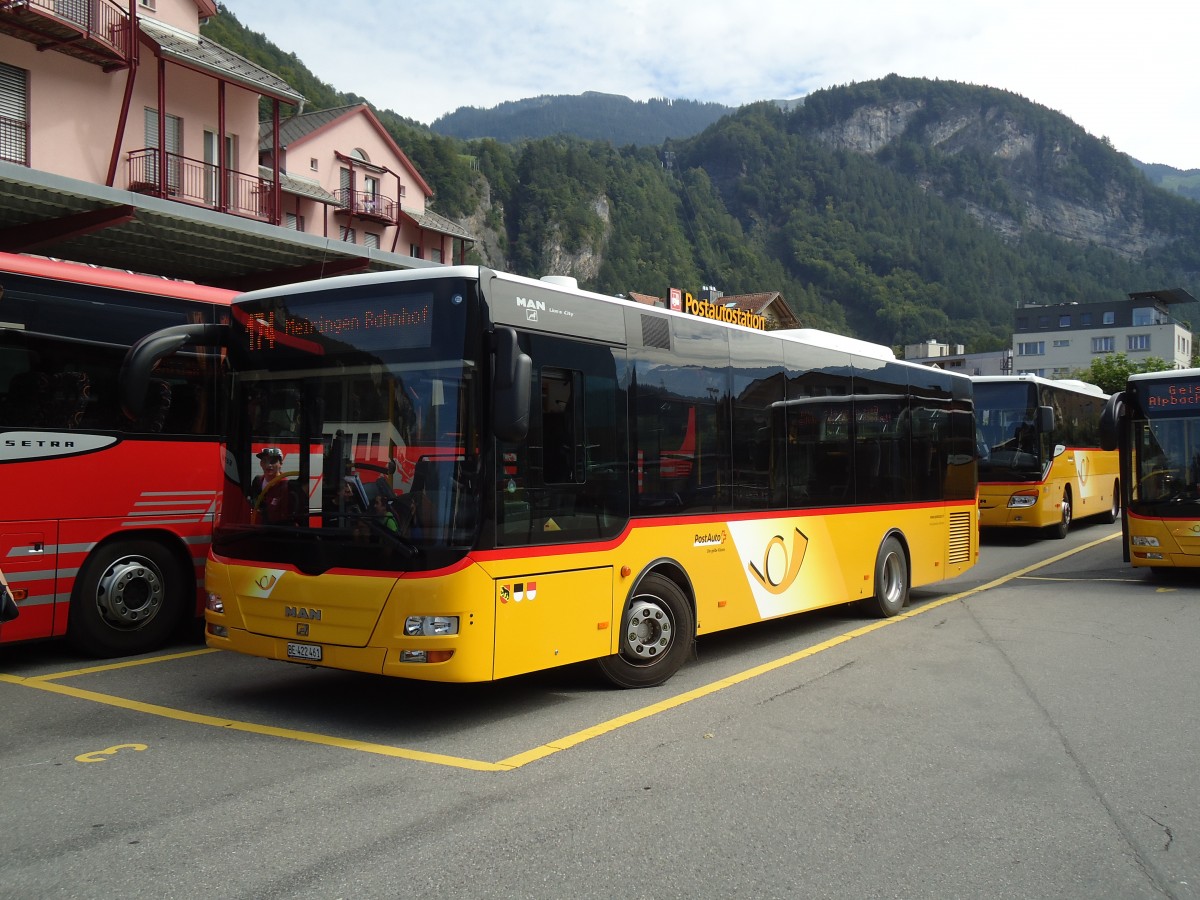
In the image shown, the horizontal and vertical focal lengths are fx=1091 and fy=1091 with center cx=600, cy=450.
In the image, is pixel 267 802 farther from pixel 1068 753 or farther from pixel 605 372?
pixel 1068 753

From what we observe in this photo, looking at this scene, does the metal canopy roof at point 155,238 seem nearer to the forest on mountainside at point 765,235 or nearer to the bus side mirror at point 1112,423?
the bus side mirror at point 1112,423

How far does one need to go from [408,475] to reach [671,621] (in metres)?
2.62

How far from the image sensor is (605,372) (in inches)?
299

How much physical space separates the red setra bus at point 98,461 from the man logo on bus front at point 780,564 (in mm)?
4888

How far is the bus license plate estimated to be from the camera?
6684 millimetres

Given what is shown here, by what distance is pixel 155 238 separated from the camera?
15547 mm

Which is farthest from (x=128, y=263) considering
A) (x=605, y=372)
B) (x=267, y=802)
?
(x=267, y=802)

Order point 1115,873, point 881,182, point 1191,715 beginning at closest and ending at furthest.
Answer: point 1115,873 → point 1191,715 → point 881,182

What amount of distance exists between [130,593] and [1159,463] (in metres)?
12.8

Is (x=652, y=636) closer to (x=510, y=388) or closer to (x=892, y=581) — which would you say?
(x=510, y=388)

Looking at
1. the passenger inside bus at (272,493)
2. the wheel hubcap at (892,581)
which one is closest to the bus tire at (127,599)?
the passenger inside bus at (272,493)

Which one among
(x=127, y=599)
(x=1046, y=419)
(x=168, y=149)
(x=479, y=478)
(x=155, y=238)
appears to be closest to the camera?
(x=479, y=478)

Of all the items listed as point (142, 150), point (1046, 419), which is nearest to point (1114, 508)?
point (1046, 419)

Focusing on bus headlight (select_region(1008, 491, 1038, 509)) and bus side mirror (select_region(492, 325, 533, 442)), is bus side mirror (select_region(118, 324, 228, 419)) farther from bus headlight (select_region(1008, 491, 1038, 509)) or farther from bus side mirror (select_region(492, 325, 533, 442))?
bus headlight (select_region(1008, 491, 1038, 509))
